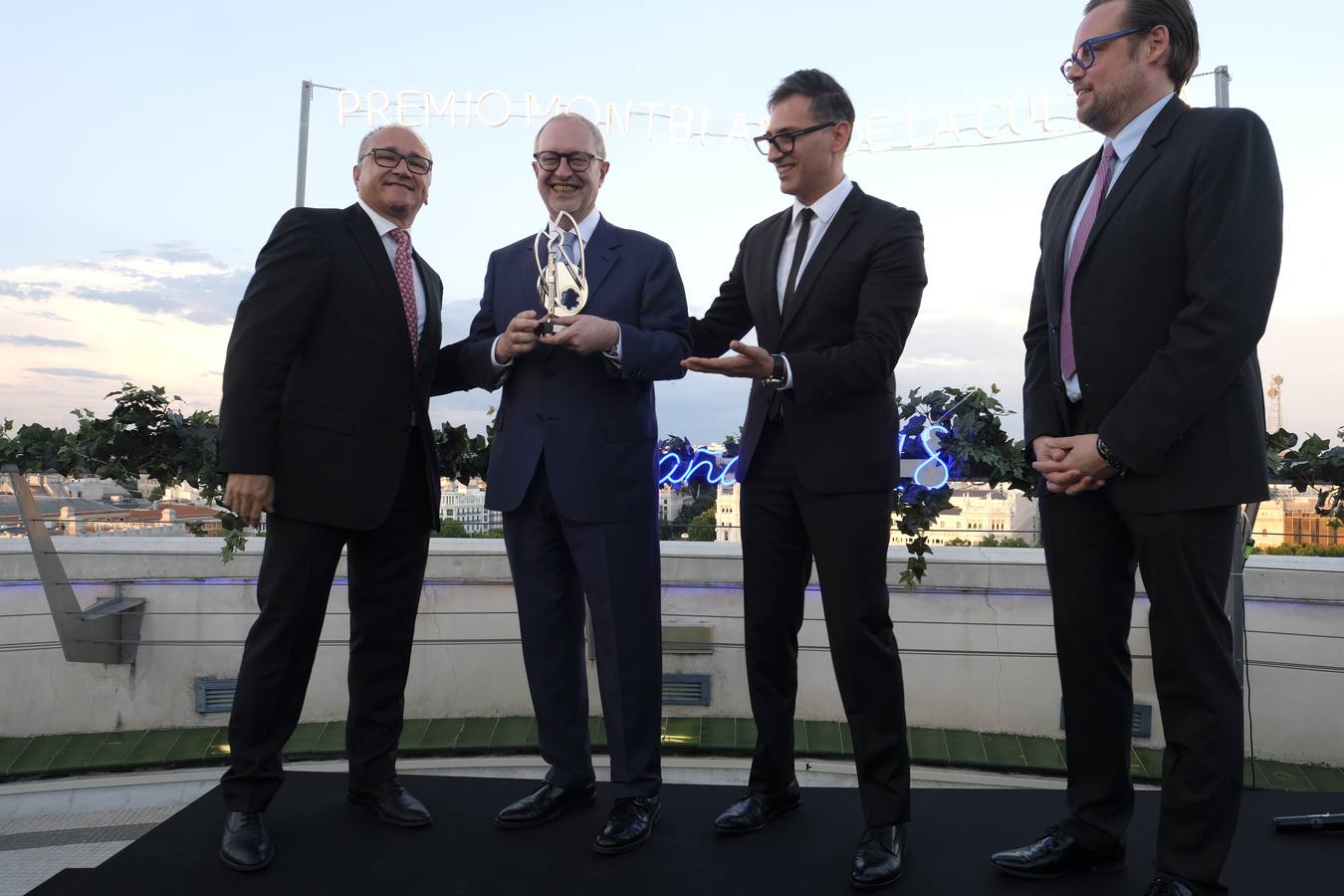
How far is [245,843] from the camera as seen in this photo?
7.59 feet

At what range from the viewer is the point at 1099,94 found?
2.10 metres

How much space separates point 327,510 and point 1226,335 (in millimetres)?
2047

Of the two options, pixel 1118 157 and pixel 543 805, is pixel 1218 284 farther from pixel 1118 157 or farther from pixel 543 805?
pixel 543 805

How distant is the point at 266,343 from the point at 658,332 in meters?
0.97

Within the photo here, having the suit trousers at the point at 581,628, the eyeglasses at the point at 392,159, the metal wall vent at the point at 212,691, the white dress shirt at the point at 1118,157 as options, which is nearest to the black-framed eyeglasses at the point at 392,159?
the eyeglasses at the point at 392,159

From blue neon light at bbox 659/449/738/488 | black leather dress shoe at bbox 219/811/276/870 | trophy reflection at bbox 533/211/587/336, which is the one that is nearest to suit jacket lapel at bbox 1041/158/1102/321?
trophy reflection at bbox 533/211/587/336

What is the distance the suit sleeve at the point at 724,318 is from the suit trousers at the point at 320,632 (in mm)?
829

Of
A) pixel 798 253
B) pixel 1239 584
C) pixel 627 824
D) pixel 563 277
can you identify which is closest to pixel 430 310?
pixel 563 277

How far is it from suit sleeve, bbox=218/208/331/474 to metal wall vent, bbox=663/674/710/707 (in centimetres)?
305

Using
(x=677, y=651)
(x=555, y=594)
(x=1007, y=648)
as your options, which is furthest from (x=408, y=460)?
(x=1007, y=648)

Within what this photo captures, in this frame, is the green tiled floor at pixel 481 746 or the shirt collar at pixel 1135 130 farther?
the green tiled floor at pixel 481 746

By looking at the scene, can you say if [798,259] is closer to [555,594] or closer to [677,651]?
[555,594]

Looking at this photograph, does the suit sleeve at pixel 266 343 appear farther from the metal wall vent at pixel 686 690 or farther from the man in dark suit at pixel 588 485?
the metal wall vent at pixel 686 690

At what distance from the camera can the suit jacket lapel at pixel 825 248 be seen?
2.34 metres
